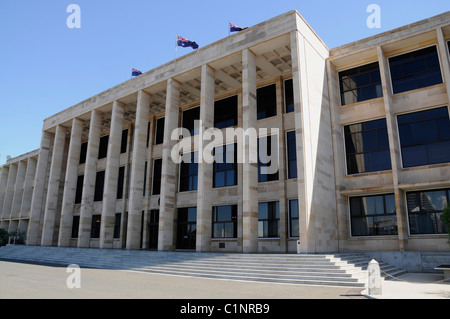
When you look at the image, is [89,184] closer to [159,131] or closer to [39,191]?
[159,131]

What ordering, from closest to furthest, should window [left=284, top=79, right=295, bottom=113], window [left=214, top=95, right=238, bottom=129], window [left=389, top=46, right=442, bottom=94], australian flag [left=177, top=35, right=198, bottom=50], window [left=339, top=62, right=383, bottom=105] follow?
window [left=389, top=46, right=442, bottom=94]
window [left=339, top=62, right=383, bottom=105]
window [left=284, top=79, right=295, bottom=113]
australian flag [left=177, top=35, right=198, bottom=50]
window [left=214, top=95, right=238, bottom=129]

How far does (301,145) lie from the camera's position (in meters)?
19.3

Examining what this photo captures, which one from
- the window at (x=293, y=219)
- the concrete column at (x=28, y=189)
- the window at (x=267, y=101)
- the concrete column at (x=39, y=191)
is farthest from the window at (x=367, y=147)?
the concrete column at (x=28, y=189)

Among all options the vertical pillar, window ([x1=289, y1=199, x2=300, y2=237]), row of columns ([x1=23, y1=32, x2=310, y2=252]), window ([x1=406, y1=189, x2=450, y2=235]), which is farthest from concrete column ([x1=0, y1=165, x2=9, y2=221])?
window ([x1=406, y1=189, x2=450, y2=235])

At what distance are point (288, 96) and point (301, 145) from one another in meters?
7.74

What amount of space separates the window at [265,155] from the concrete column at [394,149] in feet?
25.5

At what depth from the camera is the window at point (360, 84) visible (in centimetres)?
2294

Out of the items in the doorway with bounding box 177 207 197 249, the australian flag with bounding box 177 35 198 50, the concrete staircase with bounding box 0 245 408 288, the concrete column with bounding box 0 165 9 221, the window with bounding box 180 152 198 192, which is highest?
the australian flag with bounding box 177 35 198 50

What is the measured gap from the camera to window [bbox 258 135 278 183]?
2492cm

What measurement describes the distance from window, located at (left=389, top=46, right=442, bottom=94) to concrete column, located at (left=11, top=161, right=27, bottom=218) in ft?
160

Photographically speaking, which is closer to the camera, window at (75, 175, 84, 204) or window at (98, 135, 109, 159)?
window at (98, 135, 109, 159)

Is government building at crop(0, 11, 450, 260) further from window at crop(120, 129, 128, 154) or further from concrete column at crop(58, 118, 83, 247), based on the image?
window at crop(120, 129, 128, 154)

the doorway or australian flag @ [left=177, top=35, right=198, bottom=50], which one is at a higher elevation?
australian flag @ [left=177, top=35, right=198, bottom=50]

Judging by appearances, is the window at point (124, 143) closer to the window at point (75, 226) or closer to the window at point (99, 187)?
the window at point (99, 187)
